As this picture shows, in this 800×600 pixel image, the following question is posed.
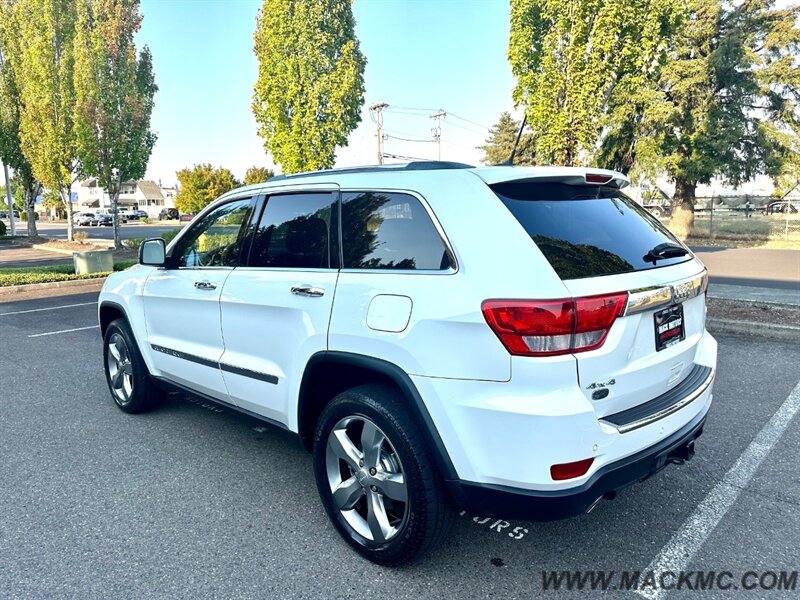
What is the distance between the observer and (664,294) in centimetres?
239

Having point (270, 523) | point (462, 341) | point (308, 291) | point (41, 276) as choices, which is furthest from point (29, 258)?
point (462, 341)

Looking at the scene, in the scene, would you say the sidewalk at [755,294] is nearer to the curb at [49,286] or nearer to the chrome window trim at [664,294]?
the chrome window trim at [664,294]

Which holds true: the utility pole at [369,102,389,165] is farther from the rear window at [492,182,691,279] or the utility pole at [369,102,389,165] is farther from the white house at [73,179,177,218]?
the white house at [73,179,177,218]

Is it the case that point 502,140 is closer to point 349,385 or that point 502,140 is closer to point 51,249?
point 51,249

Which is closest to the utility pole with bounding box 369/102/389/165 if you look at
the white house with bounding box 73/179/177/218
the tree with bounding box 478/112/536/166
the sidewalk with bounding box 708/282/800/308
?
the tree with bounding box 478/112/536/166

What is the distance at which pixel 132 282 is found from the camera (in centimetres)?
432

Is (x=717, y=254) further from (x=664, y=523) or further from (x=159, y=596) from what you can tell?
(x=159, y=596)

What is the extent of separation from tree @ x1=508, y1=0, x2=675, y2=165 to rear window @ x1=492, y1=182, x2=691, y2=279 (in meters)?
8.66

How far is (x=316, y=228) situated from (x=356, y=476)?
1305 millimetres

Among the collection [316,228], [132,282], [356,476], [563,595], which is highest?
[316,228]

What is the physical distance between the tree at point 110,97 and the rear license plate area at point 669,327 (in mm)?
19445

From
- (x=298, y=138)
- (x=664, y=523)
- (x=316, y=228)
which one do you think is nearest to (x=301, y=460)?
(x=316, y=228)

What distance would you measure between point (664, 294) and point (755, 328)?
5702 mm

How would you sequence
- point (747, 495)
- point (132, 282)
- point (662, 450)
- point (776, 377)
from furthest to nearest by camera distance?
point (776, 377), point (132, 282), point (747, 495), point (662, 450)
